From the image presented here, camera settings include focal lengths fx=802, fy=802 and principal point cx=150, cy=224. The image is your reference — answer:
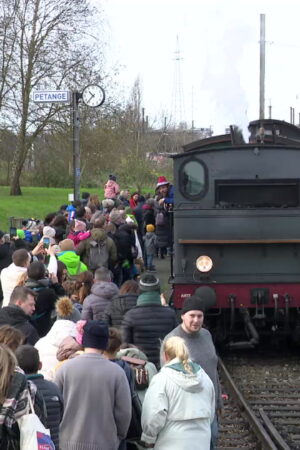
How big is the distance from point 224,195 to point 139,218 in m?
8.07

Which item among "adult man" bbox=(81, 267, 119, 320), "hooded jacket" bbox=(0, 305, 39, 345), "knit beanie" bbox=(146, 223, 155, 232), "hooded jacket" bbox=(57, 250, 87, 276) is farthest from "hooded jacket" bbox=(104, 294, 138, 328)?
"knit beanie" bbox=(146, 223, 155, 232)

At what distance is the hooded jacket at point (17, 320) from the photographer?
21.4 ft

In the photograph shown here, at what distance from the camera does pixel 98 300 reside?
320 inches

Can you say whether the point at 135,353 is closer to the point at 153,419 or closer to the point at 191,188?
the point at 153,419

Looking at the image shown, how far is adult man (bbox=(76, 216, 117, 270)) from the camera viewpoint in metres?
11.8

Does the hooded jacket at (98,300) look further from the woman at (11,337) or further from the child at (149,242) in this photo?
the child at (149,242)

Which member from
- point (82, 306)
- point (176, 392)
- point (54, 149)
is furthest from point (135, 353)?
point (54, 149)

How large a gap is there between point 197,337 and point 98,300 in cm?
203

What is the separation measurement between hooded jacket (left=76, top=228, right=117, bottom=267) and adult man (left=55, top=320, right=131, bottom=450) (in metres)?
6.65

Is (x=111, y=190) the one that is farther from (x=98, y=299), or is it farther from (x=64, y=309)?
(x=64, y=309)

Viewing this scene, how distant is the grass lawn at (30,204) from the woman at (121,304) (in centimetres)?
1400

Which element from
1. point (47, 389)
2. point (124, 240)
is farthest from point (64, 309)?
point (124, 240)

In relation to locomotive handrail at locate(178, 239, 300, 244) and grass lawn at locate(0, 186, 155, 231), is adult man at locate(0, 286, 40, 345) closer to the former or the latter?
locomotive handrail at locate(178, 239, 300, 244)

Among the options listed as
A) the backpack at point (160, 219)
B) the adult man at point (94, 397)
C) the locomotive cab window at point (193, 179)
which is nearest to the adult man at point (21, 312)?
the adult man at point (94, 397)
